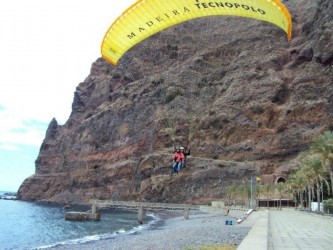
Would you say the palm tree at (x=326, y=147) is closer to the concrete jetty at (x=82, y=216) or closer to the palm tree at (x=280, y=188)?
the concrete jetty at (x=82, y=216)

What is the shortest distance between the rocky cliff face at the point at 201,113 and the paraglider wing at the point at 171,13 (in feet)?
268

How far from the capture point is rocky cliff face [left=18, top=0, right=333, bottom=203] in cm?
11100

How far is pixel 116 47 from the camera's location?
63.8 feet

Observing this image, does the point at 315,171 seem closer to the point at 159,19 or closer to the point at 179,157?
the point at 179,157

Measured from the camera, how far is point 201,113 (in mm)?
131125

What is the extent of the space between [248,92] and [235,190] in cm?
3763

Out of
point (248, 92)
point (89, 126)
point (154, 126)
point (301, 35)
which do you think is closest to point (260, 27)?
point (301, 35)

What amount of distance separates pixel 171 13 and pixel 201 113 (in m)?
114

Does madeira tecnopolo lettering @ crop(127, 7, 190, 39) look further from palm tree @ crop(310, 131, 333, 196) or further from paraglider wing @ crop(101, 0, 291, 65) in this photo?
palm tree @ crop(310, 131, 333, 196)

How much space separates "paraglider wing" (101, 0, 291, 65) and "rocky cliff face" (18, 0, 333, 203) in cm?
8179

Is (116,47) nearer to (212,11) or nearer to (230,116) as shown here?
(212,11)

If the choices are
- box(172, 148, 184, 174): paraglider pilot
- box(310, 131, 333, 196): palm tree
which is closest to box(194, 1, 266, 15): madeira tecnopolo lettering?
box(172, 148, 184, 174): paraglider pilot

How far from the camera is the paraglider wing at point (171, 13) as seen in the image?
16531 mm

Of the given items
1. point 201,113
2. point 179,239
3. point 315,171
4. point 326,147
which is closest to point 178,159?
point 179,239
